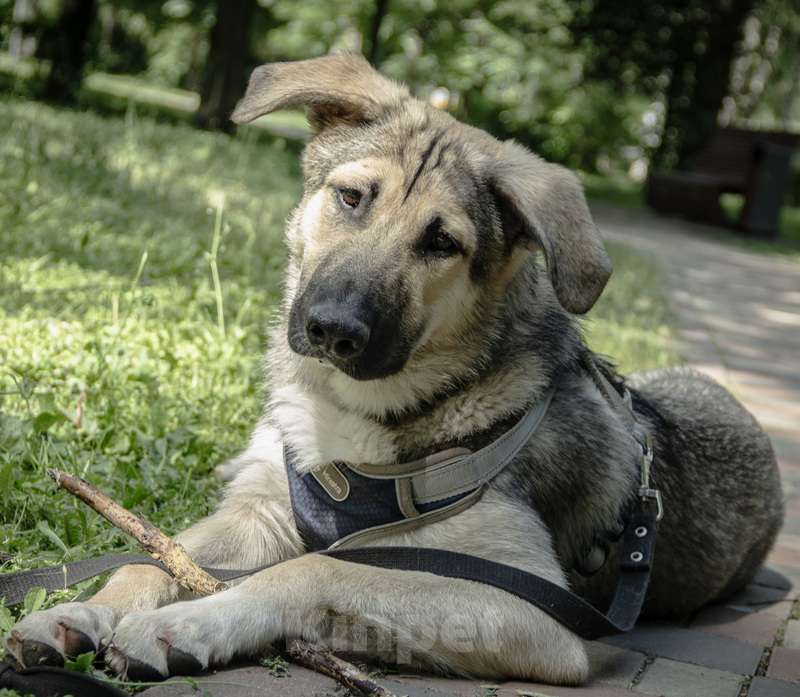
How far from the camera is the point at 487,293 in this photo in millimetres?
3871

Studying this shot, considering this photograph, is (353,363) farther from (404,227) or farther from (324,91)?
(324,91)

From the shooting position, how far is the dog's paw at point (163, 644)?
290cm

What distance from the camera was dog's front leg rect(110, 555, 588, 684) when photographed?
3082mm

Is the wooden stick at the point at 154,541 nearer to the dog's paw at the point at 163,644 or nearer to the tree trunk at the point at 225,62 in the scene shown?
the dog's paw at the point at 163,644

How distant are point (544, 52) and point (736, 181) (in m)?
8.66

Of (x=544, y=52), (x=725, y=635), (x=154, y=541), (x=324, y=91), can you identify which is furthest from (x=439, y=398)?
(x=544, y=52)

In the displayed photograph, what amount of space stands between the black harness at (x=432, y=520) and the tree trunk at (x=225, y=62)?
636 inches

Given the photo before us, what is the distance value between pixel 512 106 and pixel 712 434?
27795mm

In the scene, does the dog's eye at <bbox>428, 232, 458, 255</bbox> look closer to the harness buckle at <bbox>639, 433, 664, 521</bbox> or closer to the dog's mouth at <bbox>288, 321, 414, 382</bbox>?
the dog's mouth at <bbox>288, 321, 414, 382</bbox>

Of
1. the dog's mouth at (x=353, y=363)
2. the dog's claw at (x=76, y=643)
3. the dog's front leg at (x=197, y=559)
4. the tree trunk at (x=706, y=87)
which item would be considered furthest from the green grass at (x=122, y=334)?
the tree trunk at (x=706, y=87)

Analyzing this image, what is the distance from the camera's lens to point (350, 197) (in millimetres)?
3818

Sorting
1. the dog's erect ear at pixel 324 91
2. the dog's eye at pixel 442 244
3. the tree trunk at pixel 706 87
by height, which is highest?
the tree trunk at pixel 706 87

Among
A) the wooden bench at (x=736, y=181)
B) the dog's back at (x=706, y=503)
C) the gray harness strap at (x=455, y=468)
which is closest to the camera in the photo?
the gray harness strap at (x=455, y=468)

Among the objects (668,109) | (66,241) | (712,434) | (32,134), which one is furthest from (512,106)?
(712,434)
